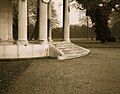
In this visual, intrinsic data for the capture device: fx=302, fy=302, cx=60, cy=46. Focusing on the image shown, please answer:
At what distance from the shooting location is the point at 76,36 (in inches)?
3524

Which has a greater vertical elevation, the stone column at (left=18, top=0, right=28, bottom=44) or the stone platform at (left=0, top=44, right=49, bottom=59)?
the stone column at (left=18, top=0, right=28, bottom=44)

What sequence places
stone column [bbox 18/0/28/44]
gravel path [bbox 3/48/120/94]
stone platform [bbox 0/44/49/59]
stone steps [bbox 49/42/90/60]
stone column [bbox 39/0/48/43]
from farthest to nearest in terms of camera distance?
stone column [bbox 39/0/48/43] < stone steps [bbox 49/42/90/60] < stone column [bbox 18/0/28/44] < stone platform [bbox 0/44/49/59] < gravel path [bbox 3/48/120/94]

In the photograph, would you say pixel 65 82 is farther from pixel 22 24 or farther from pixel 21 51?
pixel 22 24

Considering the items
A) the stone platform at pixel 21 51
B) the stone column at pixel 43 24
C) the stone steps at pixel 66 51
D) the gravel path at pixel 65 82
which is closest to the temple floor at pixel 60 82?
the gravel path at pixel 65 82

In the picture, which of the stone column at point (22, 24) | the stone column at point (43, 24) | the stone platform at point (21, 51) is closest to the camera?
the stone platform at point (21, 51)

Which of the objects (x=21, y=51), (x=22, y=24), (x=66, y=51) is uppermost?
(x=22, y=24)

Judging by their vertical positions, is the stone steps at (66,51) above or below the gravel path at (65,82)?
above

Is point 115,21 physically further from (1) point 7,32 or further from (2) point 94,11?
(1) point 7,32

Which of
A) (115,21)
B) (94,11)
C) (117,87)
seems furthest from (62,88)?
(115,21)

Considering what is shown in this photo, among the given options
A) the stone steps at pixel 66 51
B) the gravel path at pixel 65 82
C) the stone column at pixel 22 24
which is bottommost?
the gravel path at pixel 65 82

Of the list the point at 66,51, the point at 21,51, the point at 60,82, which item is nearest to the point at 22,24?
the point at 21,51

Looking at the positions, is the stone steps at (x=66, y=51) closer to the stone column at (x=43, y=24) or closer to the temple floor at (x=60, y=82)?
the stone column at (x=43, y=24)

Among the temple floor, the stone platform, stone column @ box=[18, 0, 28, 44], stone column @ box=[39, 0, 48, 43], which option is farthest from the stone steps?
the temple floor

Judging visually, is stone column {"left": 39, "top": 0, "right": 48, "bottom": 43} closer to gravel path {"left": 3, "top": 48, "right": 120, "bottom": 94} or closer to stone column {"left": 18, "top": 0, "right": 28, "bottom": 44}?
stone column {"left": 18, "top": 0, "right": 28, "bottom": 44}
